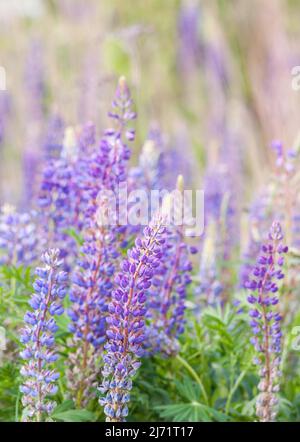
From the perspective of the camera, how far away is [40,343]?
1.62 m

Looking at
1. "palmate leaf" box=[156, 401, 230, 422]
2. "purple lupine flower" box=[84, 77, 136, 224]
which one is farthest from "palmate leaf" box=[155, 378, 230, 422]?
"purple lupine flower" box=[84, 77, 136, 224]

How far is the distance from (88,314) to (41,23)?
5.46 m

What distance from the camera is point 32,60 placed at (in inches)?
216

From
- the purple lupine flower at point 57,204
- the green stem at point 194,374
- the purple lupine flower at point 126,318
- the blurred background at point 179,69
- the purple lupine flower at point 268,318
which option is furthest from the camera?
the blurred background at point 179,69

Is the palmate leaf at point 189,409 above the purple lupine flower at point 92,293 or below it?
below

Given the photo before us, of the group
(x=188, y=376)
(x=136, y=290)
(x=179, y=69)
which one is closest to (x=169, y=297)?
(x=188, y=376)

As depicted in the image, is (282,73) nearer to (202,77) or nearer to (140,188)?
(202,77)

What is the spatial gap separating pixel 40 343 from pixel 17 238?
809mm

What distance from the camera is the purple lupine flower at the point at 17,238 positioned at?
2357 mm

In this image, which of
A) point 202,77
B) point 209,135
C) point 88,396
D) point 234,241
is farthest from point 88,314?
point 202,77

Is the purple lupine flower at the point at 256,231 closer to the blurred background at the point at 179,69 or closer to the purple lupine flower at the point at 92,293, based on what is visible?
the purple lupine flower at the point at 92,293

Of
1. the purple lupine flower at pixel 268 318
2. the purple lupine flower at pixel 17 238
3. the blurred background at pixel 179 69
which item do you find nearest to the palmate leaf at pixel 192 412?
the purple lupine flower at pixel 268 318

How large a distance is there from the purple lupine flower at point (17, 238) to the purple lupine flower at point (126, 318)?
82cm

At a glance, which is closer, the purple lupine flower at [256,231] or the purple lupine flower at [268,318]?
the purple lupine flower at [268,318]
